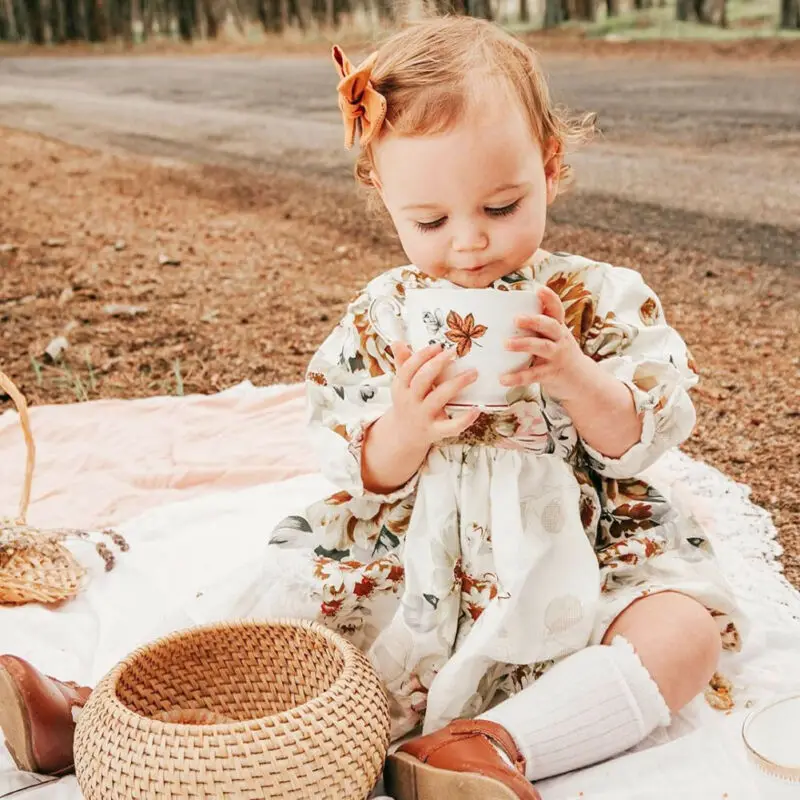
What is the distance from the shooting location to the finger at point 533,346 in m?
0.99

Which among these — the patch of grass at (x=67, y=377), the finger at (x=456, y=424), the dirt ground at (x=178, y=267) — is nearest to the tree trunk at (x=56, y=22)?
the dirt ground at (x=178, y=267)

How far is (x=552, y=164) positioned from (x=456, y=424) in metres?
0.34

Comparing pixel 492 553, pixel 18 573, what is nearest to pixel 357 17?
pixel 18 573

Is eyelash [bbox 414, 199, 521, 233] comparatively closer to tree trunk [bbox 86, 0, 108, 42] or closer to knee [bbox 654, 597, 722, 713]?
knee [bbox 654, 597, 722, 713]

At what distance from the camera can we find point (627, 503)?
1.26 metres

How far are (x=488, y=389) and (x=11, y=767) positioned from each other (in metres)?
0.67

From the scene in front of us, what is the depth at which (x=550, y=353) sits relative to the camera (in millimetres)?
1021

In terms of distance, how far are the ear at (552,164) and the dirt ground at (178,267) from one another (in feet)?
3.72

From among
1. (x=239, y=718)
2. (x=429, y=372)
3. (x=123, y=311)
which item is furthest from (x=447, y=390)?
(x=123, y=311)

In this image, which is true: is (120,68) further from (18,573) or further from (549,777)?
(549,777)

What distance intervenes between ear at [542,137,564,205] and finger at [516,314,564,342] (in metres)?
0.23

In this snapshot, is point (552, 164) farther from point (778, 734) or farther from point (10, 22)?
point (10, 22)

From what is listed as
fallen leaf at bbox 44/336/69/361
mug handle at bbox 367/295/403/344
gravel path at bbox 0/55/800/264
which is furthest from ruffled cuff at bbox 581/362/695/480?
fallen leaf at bbox 44/336/69/361

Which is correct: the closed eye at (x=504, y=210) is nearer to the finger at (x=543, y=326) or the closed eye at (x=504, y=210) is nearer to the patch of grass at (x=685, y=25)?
the finger at (x=543, y=326)
